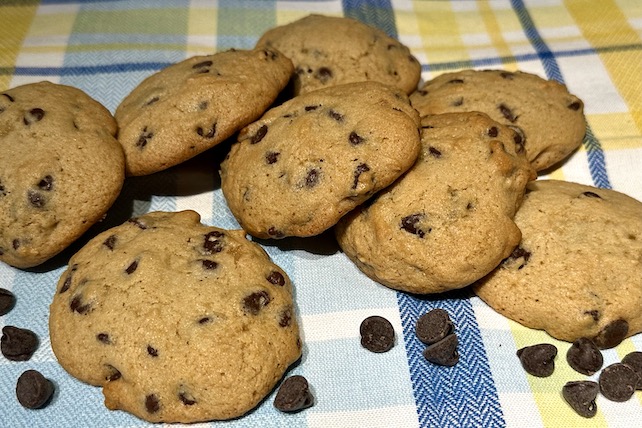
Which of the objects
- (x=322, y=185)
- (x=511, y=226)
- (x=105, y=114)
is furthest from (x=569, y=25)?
(x=105, y=114)

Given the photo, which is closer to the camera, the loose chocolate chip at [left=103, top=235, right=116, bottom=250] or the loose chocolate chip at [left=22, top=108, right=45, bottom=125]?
the loose chocolate chip at [left=103, top=235, right=116, bottom=250]

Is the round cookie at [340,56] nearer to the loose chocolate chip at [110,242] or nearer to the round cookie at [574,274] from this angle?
the round cookie at [574,274]

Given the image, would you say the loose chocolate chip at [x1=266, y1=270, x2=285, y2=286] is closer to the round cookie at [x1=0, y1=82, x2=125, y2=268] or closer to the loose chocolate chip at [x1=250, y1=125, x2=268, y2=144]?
the loose chocolate chip at [x1=250, y1=125, x2=268, y2=144]

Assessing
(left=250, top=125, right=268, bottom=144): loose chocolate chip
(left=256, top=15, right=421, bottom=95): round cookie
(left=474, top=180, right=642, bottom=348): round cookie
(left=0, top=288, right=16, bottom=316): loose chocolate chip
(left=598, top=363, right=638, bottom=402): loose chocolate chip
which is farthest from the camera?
(left=256, top=15, right=421, bottom=95): round cookie

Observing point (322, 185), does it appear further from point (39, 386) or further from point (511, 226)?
point (39, 386)

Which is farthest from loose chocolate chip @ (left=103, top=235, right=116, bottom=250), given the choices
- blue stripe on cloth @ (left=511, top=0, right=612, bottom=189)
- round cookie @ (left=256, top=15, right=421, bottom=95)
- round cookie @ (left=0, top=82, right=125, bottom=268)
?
blue stripe on cloth @ (left=511, top=0, right=612, bottom=189)

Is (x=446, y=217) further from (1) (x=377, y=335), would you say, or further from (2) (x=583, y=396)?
(2) (x=583, y=396)

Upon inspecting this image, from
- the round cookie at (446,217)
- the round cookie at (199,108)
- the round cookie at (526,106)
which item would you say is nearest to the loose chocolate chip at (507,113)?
the round cookie at (526,106)

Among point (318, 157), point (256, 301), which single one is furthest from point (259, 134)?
point (256, 301)
